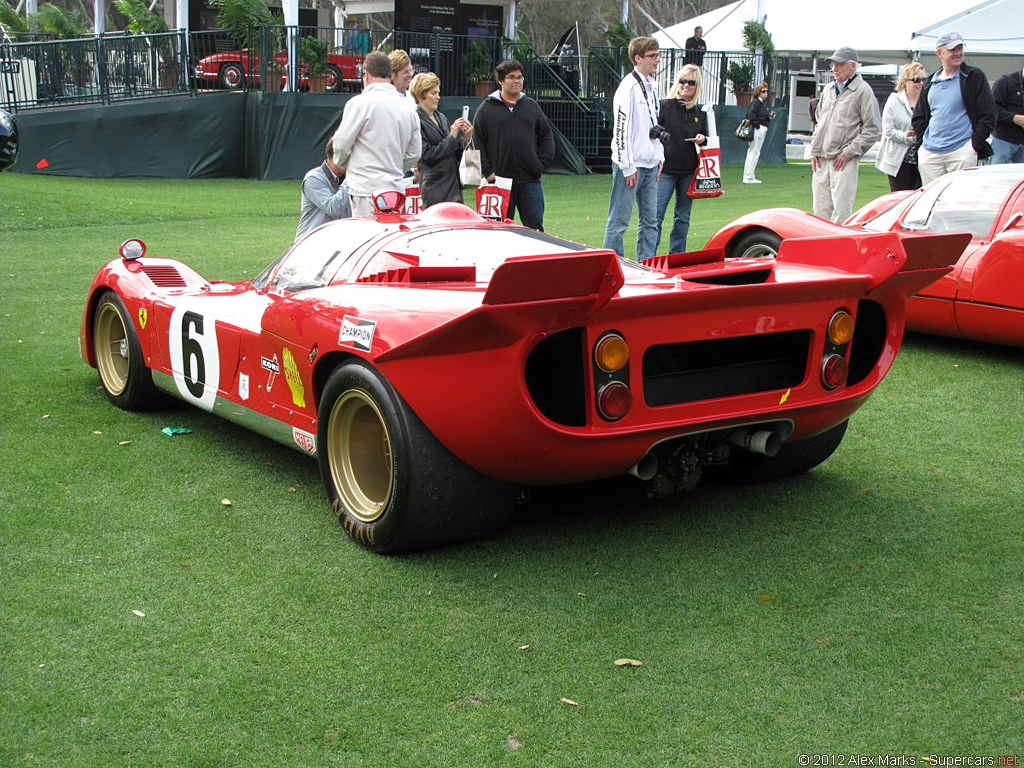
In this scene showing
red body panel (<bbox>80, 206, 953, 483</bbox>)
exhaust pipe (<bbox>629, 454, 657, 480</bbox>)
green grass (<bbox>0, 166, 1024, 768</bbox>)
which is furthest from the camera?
exhaust pipe (<bbox>629, 454, 657, 480</bbox>)

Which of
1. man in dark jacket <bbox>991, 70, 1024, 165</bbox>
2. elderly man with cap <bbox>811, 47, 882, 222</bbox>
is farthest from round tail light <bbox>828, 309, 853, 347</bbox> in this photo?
man in dark jacket <bbox>991, 70, 1024, 165</bbox>

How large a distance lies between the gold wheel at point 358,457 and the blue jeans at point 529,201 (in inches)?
220

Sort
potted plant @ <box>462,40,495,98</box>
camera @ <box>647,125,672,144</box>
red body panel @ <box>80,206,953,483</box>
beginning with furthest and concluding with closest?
potted plant @ <box>462,40,495,98</box>
camera @ <box>647,125,672,144</box>
red body panel @ <box>80,206,953,483</box>

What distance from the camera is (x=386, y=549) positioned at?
4.02 meters

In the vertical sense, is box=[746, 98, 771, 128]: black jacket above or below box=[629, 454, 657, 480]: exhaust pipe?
above

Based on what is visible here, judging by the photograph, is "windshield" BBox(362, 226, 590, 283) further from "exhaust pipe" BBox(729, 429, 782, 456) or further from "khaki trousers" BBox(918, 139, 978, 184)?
"khaki trousers" BBox(918, 139, 978, 184)

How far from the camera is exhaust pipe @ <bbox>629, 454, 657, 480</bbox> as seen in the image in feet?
13.1

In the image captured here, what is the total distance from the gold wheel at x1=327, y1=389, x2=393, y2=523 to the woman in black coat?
492 centimetres

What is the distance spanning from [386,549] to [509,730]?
1.22 m

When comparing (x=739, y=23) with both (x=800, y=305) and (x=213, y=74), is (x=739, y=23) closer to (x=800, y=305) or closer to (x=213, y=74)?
(x=213, y=74)

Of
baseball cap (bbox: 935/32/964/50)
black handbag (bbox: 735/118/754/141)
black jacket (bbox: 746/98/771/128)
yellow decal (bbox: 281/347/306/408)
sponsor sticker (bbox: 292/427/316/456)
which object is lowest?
sponsor sticker (bbox: 292/427/316/456)

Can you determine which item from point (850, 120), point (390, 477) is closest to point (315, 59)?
point (850, 120)

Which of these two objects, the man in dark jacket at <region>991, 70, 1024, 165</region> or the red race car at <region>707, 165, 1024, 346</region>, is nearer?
the red race car at <region>707, 165, 1024, 346</region>

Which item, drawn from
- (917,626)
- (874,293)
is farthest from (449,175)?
(917,626)
